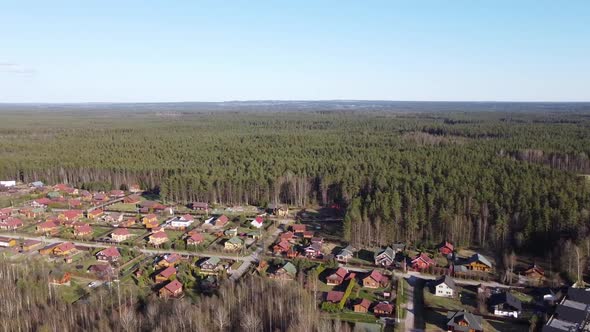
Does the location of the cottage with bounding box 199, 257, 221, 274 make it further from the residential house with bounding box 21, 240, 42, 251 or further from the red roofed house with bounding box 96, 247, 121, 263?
the residential house with bounding box 21, 240, 42, 251

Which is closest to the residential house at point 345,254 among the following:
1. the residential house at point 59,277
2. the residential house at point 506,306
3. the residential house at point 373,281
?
the residential house at point 373,281

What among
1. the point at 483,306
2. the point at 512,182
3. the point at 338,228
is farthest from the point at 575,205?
the point at 338,228

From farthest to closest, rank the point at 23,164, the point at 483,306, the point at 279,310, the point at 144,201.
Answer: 1. the point at 23,164
2. the point at 144,201
3. the point at 483,306
4. the point at 279,310

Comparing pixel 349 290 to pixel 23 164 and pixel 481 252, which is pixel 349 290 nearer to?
pixel 481 252

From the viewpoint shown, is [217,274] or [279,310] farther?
[217,274]

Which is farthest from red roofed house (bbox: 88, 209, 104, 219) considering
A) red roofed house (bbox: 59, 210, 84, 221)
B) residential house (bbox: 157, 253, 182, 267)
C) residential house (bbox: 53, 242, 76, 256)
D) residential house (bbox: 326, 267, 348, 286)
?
residential house (bbox: 326, 267, 348, 286)

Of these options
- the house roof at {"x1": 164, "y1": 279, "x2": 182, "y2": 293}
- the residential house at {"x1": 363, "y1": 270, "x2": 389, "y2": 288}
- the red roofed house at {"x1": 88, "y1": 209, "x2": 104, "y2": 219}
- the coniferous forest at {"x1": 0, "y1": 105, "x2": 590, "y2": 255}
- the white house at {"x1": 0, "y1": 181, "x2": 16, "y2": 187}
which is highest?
the coniferous forest at {"x1": 0, "y1": 105, "x2": 590, "y2": 255}

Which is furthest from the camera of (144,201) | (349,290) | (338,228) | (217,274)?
(144,201)

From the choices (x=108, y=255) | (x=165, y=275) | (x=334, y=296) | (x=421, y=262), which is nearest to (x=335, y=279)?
(x=334, y=296)
